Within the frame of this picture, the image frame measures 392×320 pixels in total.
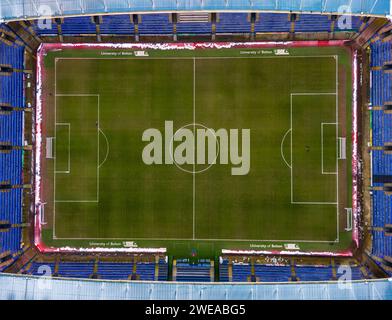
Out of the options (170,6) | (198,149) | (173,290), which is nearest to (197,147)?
(198,149)

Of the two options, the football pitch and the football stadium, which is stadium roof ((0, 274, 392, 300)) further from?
the football pitch

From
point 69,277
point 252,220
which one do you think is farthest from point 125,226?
point 252,220

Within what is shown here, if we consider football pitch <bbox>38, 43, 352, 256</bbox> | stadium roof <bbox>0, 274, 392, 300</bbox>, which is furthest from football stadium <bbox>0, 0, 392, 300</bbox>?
stadium roof <bbox>0, 274, 392, 300</bbox>

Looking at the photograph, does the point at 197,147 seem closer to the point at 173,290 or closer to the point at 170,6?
the point at 170,6

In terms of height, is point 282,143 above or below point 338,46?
below
